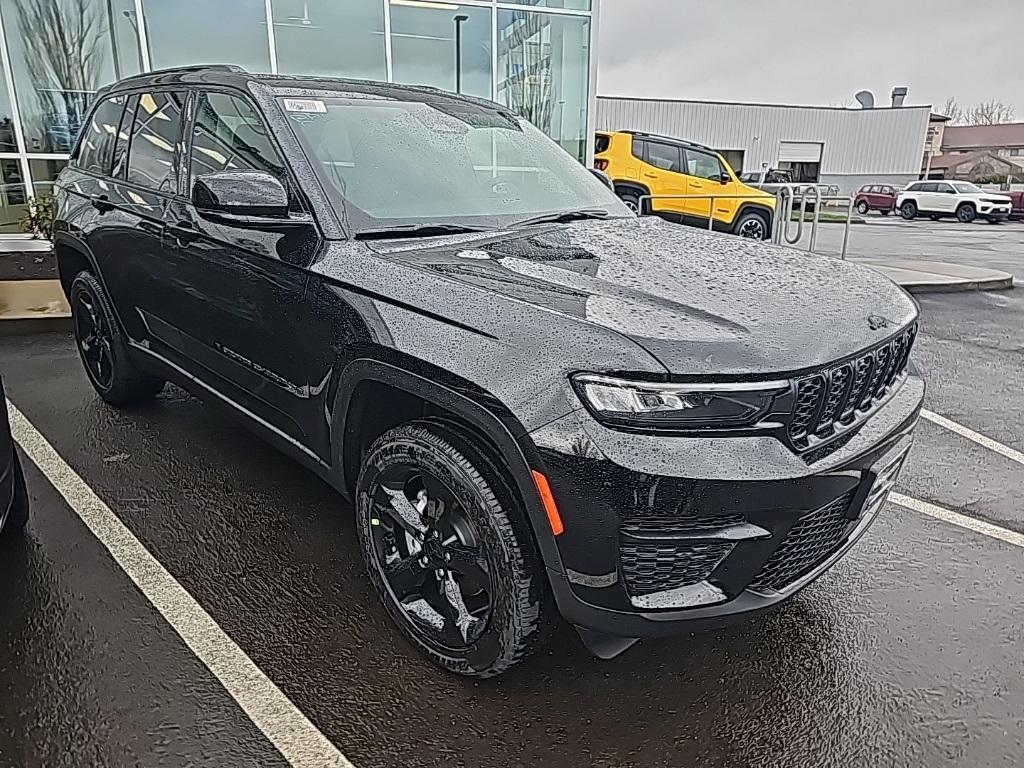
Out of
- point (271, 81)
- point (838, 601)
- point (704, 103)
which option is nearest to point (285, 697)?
point (838, 601)

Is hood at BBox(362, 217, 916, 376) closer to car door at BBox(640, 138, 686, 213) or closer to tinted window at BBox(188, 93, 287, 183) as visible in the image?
tinted window at BBox(188, 93, 287, 183)

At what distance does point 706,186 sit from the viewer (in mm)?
14773

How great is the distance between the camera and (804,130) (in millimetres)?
37031

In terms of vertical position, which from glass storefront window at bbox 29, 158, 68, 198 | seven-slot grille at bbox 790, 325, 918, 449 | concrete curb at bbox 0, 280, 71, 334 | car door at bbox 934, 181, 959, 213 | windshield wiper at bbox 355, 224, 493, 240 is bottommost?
car door at bbox 934, 181, 959, 213

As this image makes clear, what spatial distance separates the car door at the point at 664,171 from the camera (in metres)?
14.5

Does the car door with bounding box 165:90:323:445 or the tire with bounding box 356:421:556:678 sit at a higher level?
the car door with bounding box 165:90:323:445

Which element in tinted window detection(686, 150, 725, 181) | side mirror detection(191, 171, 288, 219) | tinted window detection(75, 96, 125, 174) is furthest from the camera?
tinted window detection(686, 150, 725, 181)

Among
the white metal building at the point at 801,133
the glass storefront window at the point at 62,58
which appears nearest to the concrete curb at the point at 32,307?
the glass storefront window at the point at 62,58

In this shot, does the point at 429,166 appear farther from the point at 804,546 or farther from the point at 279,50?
the point at 279,50

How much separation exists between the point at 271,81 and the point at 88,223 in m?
1.79

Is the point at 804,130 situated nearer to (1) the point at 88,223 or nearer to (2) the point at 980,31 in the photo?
(2) the point at 980,31

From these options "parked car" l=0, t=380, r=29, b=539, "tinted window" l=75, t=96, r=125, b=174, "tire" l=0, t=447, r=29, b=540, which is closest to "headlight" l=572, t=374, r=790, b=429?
"parked car" l=0, t=380, r=29, b=539

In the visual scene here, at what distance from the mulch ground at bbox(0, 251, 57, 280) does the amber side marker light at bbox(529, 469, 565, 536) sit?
6.54 metres

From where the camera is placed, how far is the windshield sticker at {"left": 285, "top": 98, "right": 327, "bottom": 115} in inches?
113
